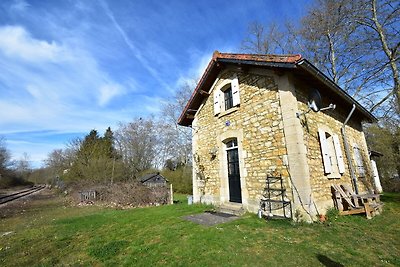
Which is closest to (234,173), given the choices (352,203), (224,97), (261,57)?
(224,97)

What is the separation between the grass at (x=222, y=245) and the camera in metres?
3.74

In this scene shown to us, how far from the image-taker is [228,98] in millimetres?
9109

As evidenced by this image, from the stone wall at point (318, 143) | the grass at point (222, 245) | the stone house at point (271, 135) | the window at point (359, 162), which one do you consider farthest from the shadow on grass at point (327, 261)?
the window at point (359, 162)

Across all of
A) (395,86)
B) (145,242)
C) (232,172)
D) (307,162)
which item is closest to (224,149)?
(232,172)

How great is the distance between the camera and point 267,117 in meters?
6.82

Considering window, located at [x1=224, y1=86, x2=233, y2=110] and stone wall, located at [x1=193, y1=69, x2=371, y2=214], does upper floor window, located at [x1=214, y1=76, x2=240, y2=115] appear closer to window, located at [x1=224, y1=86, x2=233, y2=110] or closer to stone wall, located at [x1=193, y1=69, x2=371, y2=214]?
window, located at [x1=224, y1=86, x2=233, y2=110]

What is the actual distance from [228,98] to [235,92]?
0.92m

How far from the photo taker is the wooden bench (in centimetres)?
608

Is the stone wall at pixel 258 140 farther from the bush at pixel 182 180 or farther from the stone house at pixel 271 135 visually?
the bush at pixel 182 180

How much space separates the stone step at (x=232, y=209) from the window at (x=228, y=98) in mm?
4082

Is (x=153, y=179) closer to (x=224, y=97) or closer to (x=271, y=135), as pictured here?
(x=224, y=97)

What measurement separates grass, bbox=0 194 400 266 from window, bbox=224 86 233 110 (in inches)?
183

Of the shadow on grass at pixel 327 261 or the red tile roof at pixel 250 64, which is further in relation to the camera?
the red tile roof at pixel 250 64

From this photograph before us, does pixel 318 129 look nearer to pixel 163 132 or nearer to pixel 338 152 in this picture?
pixel 338 152
